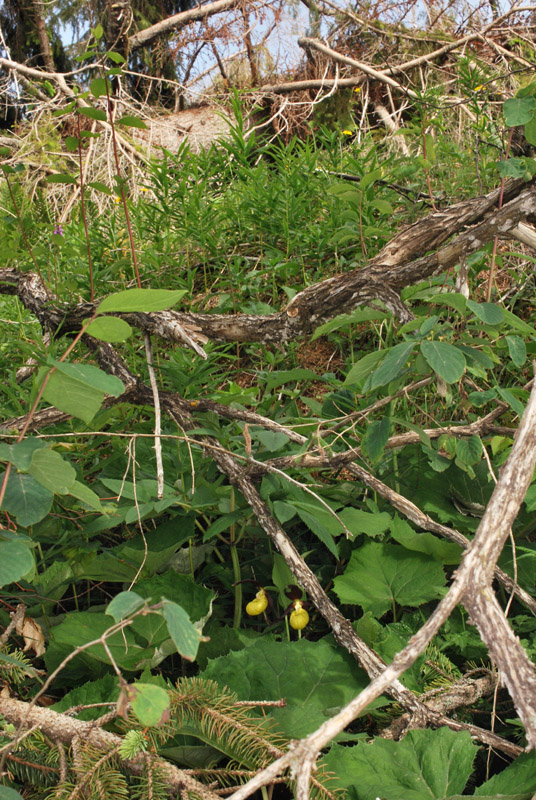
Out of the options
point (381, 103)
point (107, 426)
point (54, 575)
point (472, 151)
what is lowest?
point (54, 575)

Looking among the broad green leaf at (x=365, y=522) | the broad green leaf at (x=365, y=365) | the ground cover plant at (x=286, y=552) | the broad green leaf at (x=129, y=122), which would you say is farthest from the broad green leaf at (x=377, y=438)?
the broad green leaf at (x=129, y=122)

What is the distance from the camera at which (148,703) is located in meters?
0.59

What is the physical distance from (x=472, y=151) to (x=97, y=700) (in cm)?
296

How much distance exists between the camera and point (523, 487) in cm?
69

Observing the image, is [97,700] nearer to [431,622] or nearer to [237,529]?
[237,529]

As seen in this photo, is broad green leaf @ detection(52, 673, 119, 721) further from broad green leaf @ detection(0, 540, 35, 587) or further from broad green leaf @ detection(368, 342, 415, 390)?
broad green leaf @ detection(368, 342, 415, 390)

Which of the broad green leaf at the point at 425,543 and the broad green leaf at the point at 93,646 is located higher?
the broad green leaf at the point at 93,646

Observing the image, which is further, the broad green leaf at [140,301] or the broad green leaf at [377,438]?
the broad green leaf at [377,438]

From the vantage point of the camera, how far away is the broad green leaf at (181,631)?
1.85 feet

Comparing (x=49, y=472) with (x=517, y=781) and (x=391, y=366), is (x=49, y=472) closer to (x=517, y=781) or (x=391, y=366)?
(x=391, y=366)

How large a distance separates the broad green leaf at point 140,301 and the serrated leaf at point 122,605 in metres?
0.41

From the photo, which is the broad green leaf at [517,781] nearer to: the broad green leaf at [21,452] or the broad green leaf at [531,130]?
the broad green leaf at [21,452]

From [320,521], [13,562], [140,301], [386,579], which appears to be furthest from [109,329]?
[386,579]

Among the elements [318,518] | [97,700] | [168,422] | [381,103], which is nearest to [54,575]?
[97,700]
